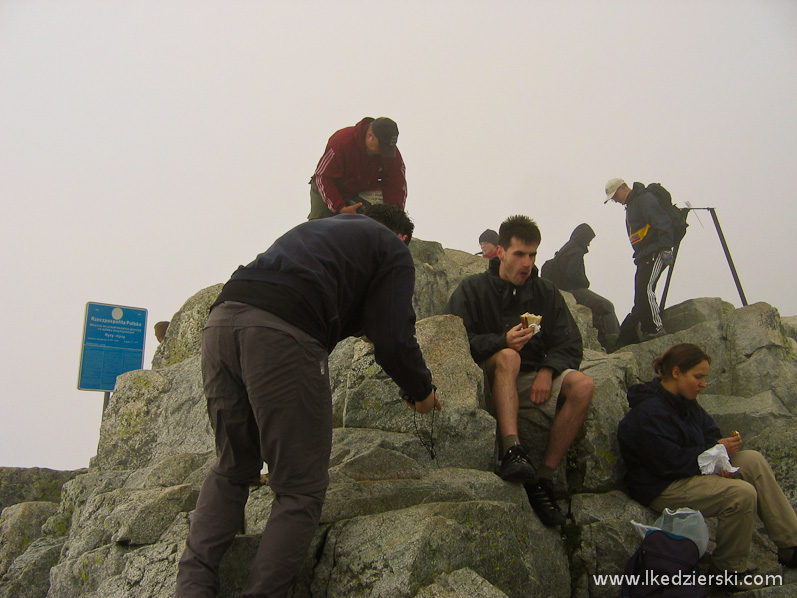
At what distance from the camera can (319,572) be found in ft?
14.1

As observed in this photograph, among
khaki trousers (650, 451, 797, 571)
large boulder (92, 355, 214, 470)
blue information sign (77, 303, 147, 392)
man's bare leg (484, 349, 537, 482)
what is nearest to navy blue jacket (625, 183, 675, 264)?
khaki trousers (650, 451, 797, 571)

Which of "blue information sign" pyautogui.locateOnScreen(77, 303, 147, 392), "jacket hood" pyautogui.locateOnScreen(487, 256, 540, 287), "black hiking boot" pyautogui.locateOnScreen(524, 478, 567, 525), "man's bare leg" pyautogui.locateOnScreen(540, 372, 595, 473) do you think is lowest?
"black hiking boot" pyautogui.locateOnScreen(524, 478, 567, 525)

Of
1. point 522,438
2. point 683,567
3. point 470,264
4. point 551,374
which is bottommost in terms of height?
point 683,567

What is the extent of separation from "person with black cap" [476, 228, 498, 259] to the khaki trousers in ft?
27.3

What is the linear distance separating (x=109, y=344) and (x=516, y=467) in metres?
8.36

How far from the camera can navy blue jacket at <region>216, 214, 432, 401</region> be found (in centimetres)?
387

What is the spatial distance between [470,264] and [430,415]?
7.47 m

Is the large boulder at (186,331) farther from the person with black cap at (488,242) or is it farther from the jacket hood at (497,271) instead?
the person with black cap at (488,242)

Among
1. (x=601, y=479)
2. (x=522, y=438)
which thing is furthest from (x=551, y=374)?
(x=601, y=479)

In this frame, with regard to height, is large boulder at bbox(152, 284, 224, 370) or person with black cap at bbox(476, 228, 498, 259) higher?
person with black cap at bbox(476, 228, 498, 259)

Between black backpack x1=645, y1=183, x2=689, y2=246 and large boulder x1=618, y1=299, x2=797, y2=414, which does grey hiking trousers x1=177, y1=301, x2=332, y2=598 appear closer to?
large boulder x1=618, y1=299, x2=797, y2=414

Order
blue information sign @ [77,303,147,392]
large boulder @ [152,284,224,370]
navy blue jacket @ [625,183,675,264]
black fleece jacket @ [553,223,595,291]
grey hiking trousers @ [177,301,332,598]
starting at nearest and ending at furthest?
grey hiking trousers @ [177,301,332,598] < large boulder @ [152,284,224,370] < blue information sign @ [77,303,147,392] < navy blue jacket @ [625,183,675,264] < black fleece jacket @ [553,223,595,291]

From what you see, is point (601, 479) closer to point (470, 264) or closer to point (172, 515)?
point (172, 515)

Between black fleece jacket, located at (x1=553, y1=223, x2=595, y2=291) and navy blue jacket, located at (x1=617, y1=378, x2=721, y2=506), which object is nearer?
navy blue jacket, located at (x1=617, y1=378, x2=721, y2=506)
